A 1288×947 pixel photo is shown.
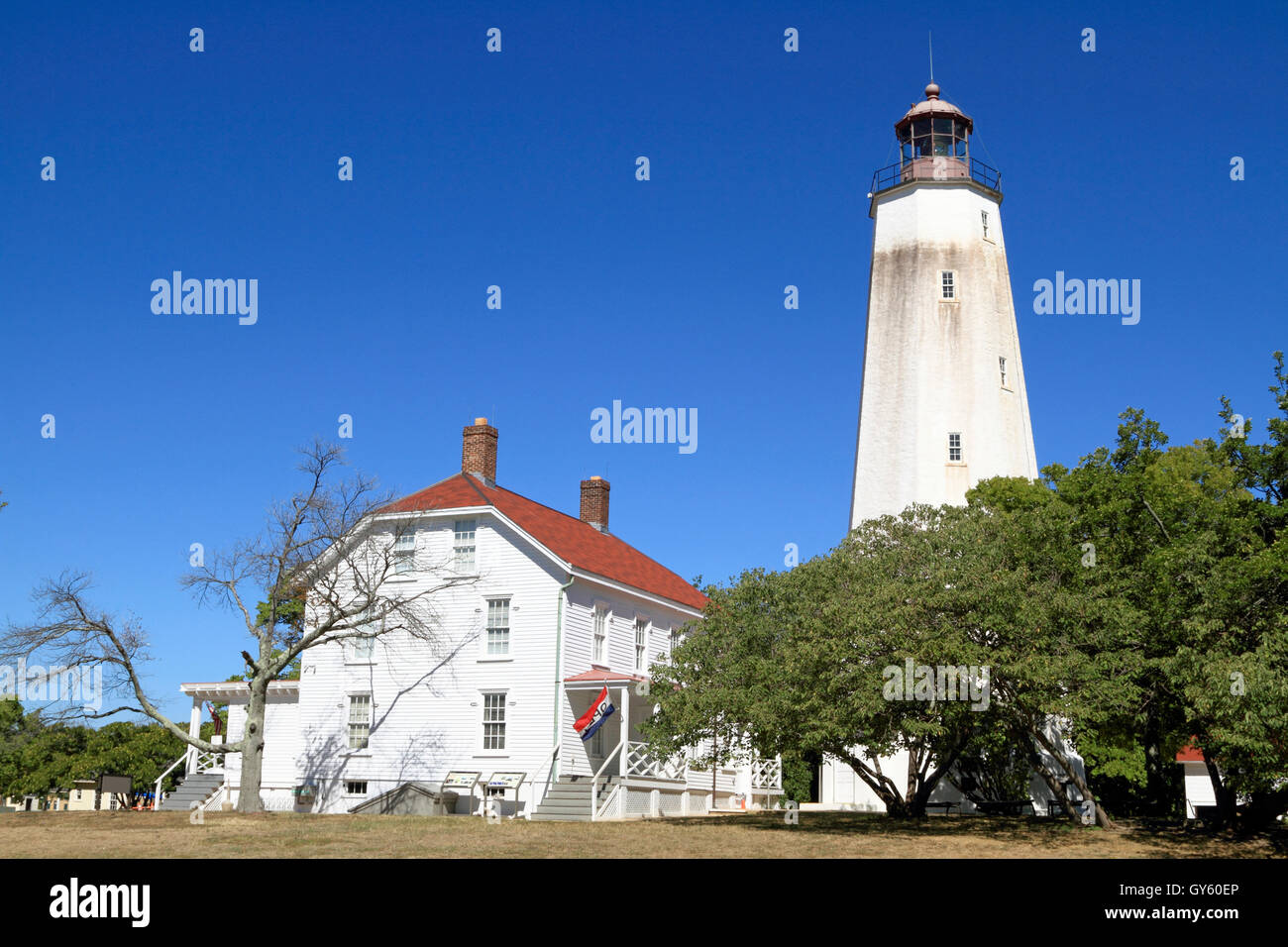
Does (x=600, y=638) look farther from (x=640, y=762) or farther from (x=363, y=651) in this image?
(x=363, y=651)

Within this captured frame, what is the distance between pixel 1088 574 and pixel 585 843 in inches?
425

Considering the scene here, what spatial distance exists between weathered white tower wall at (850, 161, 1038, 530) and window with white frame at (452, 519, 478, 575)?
38.3ft

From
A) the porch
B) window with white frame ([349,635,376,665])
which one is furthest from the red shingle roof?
window with white frame ([349,635,376,665])

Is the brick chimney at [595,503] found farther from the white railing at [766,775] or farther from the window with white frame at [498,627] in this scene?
the white railing at [766,775]

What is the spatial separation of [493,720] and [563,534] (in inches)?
250

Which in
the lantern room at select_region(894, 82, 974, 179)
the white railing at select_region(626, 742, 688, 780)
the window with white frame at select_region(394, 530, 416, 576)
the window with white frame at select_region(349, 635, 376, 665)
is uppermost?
the lantern room at select_region(894, 82, 974, 179)

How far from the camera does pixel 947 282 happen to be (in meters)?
37.4

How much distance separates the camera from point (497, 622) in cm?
3425

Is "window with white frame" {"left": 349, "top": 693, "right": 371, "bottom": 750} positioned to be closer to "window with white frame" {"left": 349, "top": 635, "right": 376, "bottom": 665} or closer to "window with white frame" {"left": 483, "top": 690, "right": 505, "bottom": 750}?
"window with white frame" {"left": 349, "top": 635, "right": 376, "bottom": 665}

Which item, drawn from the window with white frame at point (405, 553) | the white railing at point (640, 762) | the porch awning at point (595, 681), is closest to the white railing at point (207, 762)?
the window with white frame at point (405, 553)

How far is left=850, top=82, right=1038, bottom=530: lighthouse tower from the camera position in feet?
118

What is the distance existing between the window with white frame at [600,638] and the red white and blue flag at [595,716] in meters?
3.05
